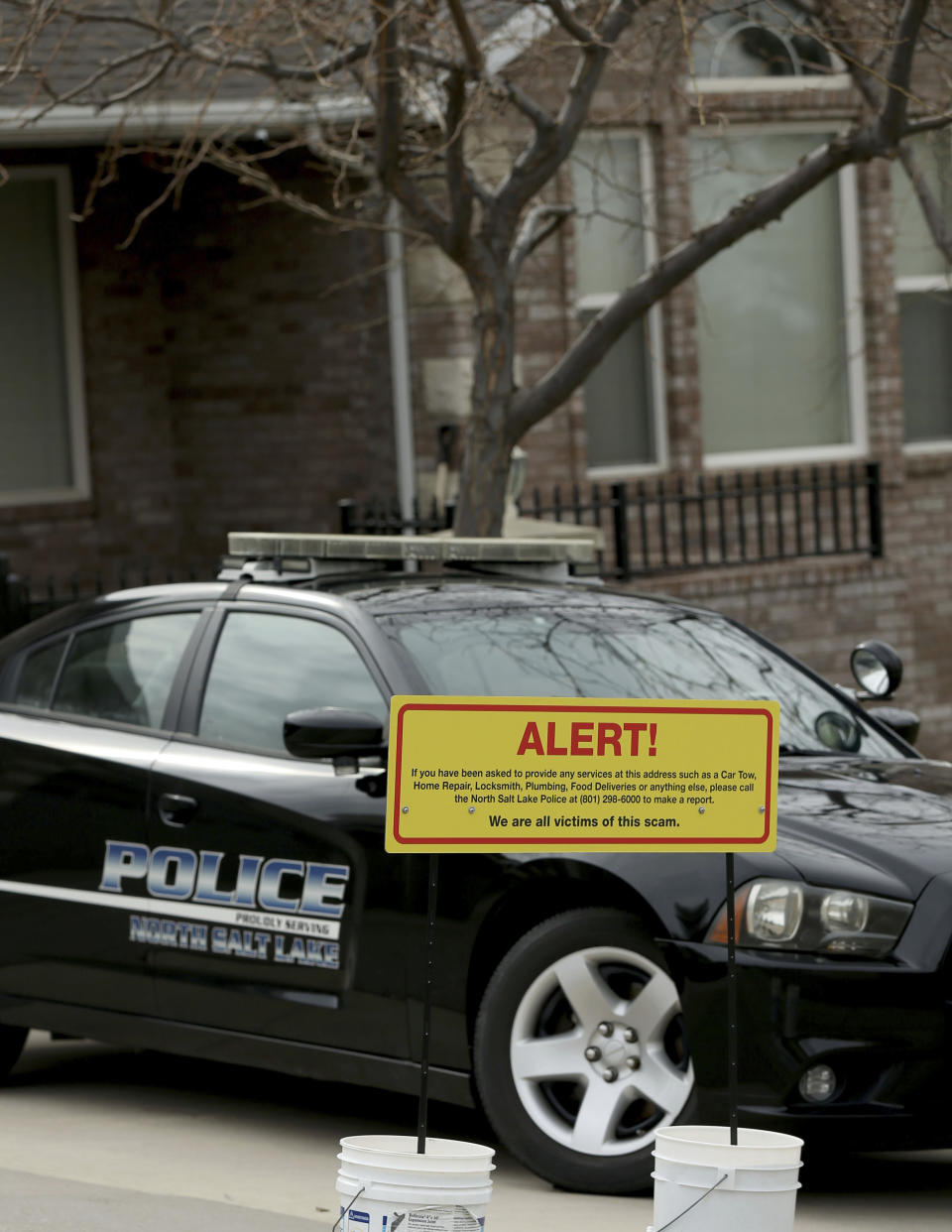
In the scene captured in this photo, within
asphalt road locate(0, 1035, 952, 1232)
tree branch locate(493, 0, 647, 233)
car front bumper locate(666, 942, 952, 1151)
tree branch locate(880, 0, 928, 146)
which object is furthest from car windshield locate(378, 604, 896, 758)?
tree branch locate(493, 0, 647, 233)

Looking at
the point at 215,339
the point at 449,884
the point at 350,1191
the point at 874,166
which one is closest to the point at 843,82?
the point at 874,166

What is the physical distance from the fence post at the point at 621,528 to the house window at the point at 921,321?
3262 mm

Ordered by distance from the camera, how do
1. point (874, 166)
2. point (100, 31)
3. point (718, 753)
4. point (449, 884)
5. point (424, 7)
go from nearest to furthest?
point (718, 753) < point (449, 884) < point (424, 7) < point (100, 31) < point (874, 166)

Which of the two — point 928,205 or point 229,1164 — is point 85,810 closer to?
point 229,1164

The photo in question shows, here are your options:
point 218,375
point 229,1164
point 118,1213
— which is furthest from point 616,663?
point 218,375

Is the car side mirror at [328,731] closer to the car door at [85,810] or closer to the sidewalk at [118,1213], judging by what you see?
the car door at [85,810]

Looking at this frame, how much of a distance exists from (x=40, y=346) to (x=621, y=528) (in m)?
4.32

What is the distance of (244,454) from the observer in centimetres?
1419

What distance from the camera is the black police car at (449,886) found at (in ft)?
16.8

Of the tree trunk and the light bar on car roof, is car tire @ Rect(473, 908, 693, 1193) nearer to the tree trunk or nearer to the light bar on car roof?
the light bar on car roof

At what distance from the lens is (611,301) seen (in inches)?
531

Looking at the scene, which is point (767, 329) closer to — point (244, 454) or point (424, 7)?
point (244, 454)

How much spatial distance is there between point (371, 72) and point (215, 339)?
19.0 ft

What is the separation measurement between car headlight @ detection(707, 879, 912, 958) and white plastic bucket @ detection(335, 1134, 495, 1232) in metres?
1.43
